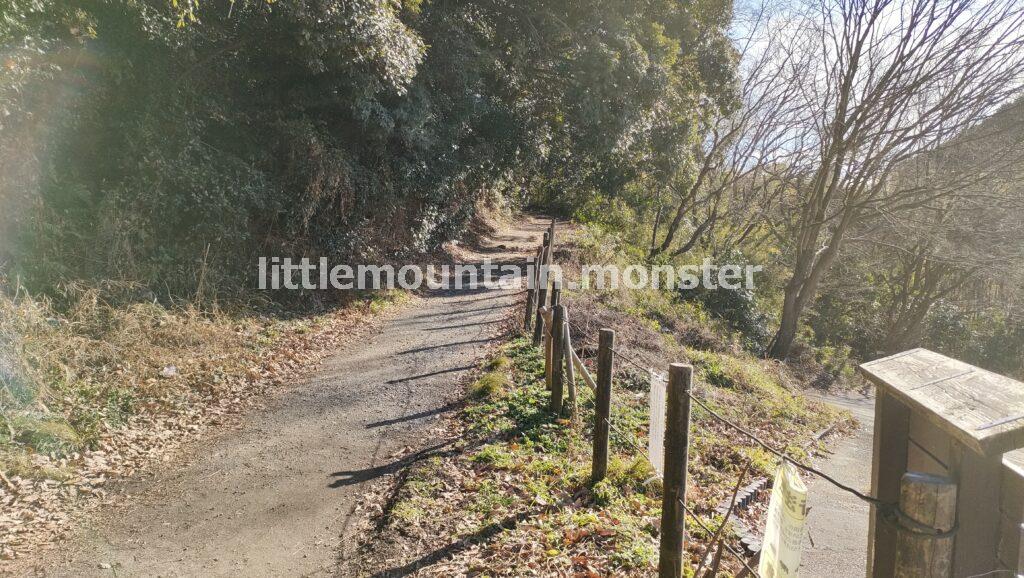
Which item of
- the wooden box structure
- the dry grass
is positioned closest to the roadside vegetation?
the wooden box structure

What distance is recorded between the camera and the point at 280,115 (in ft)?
38.2

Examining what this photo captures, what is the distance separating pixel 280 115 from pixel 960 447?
12.3 m

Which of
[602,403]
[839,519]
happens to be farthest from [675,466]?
[839,519]

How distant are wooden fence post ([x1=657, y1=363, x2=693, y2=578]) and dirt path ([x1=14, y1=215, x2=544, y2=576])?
8.07ft

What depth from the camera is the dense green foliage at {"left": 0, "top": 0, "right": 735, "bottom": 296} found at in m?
8.34

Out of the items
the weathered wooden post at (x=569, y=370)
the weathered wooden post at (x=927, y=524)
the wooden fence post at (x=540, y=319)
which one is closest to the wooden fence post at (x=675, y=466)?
the weathered wooden post at (x=927, y=524)

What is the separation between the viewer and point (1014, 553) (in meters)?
1.55

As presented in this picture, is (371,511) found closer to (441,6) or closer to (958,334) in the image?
(441,6)

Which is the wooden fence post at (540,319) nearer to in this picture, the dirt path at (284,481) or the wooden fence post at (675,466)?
the dirt path at (284,481)

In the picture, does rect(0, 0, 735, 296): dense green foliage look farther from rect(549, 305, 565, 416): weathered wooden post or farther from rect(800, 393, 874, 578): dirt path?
rect(800, 393, 874, 578): dirt path

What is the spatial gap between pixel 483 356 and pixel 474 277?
7.36 metres

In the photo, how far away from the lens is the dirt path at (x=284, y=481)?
14.4 ft

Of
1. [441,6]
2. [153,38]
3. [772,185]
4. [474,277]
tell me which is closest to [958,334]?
[772,185]

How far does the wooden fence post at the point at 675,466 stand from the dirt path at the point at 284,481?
2459 millimetres
